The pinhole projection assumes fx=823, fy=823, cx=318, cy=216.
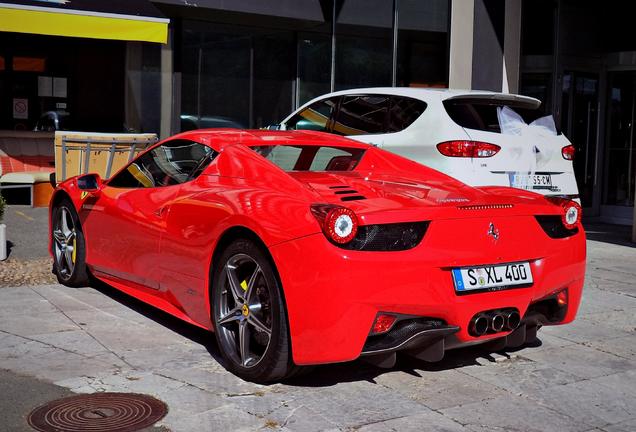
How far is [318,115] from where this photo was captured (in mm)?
9656

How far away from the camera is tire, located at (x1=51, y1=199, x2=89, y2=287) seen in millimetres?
6504

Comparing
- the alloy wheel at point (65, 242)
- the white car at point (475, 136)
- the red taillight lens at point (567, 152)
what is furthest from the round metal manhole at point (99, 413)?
the red taillight lens at point (567, 152)

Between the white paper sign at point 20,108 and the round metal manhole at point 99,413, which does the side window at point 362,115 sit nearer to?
the round metal manhole at point 99,413

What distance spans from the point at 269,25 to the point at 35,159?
477 cm

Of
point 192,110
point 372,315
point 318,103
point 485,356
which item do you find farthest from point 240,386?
point 192,110

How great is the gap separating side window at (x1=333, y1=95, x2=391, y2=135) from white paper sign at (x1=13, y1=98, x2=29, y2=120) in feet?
25.0

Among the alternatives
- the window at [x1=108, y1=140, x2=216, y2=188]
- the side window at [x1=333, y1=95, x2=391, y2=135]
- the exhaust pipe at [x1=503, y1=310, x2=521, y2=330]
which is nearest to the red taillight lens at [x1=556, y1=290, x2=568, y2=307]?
the exhaust pipe at [x1=503, y1=310, x2=521, y2=330]

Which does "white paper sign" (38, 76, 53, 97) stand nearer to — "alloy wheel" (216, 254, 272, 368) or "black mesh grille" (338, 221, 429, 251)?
"alloy wheel" (216, 254, 272, 368)

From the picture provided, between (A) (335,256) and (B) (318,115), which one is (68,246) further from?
(B) (318,115)

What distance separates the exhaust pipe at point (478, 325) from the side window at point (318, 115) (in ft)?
17.8

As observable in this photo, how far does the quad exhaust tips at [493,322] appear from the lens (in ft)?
13.8

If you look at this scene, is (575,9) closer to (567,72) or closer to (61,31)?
(567,72)

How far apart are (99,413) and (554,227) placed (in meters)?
2.65

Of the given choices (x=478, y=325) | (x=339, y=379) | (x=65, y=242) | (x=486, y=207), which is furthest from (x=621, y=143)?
(x=339, y=379)
